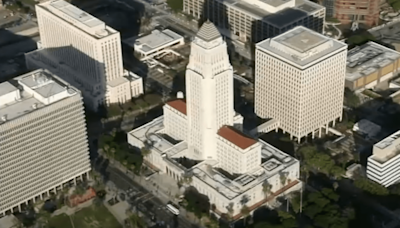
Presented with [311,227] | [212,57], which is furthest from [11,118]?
[311,227]

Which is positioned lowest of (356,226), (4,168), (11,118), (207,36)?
(356,226)

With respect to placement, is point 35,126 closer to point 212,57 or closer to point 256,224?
point 212,57

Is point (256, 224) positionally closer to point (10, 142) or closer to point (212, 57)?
point (212, 57)

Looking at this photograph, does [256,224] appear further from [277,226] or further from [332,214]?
[332,214]

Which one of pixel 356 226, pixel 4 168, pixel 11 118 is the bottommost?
pixel 356 226

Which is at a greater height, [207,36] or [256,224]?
[207,36]

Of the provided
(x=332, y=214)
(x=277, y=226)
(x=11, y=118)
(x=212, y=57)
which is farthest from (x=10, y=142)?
(x=332, y=214)

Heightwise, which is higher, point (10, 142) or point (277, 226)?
point (10, 142)

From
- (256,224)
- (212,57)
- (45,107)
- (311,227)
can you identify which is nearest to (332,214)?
(311,227)
